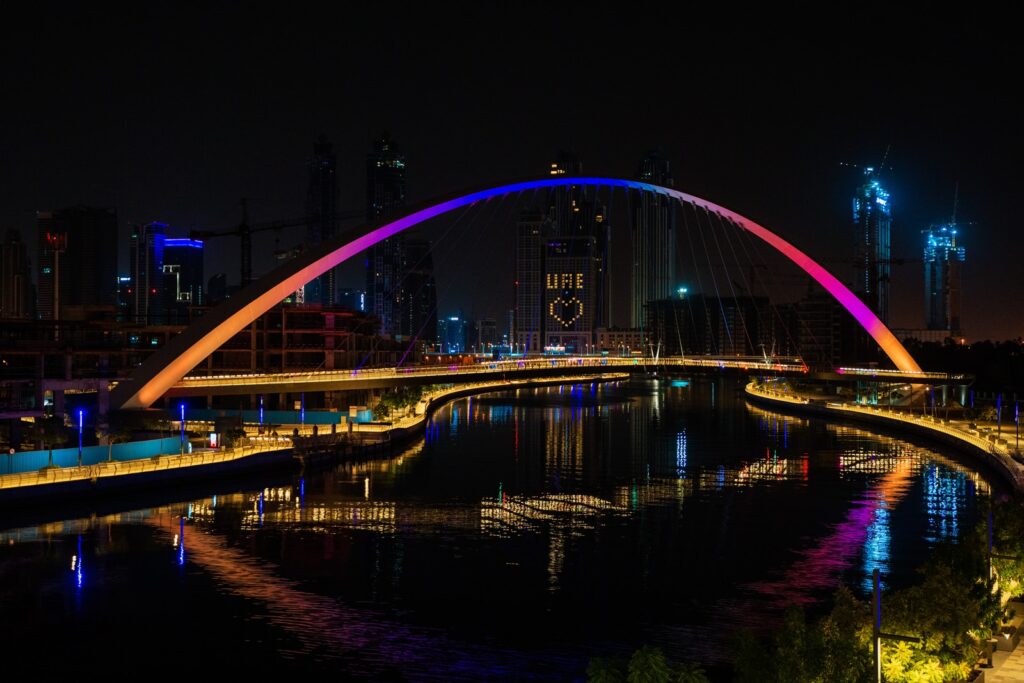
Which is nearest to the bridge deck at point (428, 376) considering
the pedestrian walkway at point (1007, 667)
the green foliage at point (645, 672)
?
the green foliage at point (645, 672)

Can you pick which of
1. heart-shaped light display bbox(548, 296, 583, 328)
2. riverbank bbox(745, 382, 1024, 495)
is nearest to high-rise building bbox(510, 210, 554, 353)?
heart-shaped light display bbox(548, 296, 583, 328)

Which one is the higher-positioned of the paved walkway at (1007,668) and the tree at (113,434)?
the tree at (113,434)

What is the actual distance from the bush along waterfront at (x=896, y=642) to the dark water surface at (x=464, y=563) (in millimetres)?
4244

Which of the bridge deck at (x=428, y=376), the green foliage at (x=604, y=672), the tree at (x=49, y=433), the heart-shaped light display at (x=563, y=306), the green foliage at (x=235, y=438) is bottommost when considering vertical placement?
the green foliage at (x=604, y=672)

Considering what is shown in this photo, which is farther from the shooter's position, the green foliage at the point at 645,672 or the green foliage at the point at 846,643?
the green foliage at the point at 846,643

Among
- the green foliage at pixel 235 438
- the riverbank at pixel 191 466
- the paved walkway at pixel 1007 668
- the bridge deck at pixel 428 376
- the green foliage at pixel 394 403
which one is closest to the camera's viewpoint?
the paved walkway at pixel 1007 668

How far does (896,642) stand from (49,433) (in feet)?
109

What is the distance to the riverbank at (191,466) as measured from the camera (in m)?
31.5

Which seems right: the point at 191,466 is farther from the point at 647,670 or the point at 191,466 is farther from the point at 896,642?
the point at 896,642

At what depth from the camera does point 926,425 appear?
57.0m

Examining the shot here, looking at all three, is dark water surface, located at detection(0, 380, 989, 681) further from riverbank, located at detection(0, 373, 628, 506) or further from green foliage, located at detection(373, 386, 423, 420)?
green foliage, located at detection(373, 386, 423, 420)

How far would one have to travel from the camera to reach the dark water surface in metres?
19.0

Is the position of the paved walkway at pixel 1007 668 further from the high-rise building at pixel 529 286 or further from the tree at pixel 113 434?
the high-rise building at pixel 529 286

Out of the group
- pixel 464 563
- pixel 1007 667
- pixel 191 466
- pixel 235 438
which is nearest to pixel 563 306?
pixel 235 438
